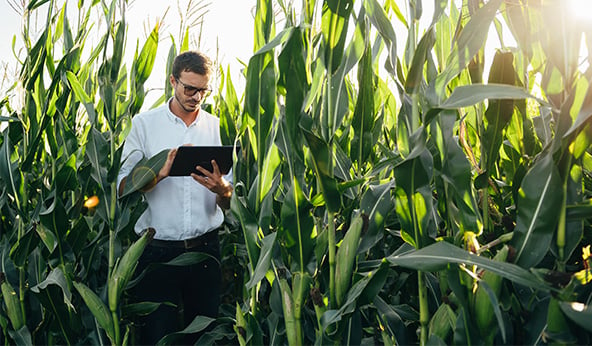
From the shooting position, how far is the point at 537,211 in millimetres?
1074

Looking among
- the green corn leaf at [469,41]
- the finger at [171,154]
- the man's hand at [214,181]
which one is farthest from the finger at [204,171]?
the green corn leaf at [469,41]

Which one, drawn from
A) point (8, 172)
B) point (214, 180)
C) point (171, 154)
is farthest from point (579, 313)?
point (8, 172)

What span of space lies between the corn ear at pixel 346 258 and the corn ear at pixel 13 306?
4.57 feet

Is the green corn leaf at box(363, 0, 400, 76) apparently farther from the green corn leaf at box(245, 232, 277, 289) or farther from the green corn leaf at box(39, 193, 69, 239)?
the green corn leaf at box(39, 193, 69, 239)

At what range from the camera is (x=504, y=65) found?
4.12ft

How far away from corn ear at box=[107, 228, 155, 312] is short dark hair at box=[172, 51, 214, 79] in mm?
664

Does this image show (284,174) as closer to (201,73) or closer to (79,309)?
(201,73)

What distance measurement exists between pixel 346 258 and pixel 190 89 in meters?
1.06

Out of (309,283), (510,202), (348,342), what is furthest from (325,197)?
(510,202)

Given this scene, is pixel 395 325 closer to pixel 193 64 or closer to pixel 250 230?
pixel 250 230

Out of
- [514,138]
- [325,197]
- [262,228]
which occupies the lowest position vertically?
[262,228]

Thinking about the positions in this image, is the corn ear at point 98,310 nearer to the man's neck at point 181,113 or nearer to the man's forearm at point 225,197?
the man's forearm at point 225,197

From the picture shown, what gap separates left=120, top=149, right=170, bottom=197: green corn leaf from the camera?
6.27 feet

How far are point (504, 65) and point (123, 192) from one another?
1369mm
